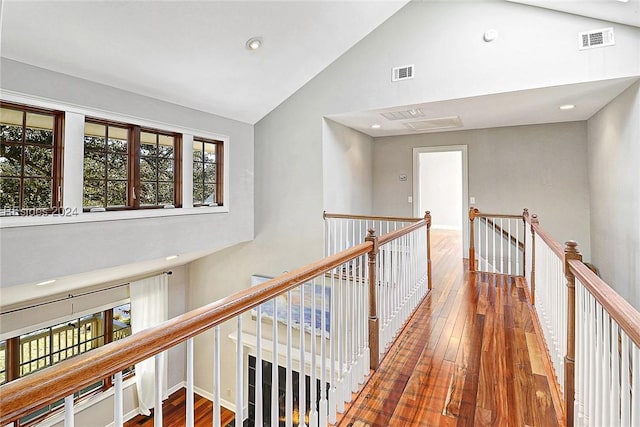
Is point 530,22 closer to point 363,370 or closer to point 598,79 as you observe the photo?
point 598,79

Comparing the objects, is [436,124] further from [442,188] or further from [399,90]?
[442,188]

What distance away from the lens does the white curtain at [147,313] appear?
19.0 feet

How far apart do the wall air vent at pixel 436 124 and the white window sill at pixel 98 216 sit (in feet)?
11.9

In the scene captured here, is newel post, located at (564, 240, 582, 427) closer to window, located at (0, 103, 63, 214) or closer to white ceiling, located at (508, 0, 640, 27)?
white ceiling, located at (508, 0, 640, 27)

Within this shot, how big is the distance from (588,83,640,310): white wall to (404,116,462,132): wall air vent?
1.94 m

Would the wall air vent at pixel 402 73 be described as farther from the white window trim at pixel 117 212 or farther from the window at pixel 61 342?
the window at pixel 61 342

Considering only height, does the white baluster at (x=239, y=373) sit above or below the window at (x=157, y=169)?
below

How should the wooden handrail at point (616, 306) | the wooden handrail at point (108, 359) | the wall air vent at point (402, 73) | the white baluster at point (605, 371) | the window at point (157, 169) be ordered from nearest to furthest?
the wooden handrail at point (108, 359) → the wooden handrail at point (616, 306) → the white baluster at point (605, 371) → the window at point (157, 169) → the wall air vent at point (402, 73)

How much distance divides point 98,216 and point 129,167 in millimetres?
820

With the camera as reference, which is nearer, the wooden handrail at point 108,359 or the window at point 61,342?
the wooden handrail at point 108,359

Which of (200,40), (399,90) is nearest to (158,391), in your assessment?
(200,40)

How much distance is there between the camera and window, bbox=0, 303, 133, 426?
471 cm

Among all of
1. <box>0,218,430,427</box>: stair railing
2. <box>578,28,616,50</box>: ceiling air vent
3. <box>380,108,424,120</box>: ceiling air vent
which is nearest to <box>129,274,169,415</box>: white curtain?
<box>0,218,430,427</box>: stair railing

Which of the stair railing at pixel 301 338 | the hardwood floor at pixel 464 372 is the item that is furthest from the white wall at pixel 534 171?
the stair railing at pixel 301 338
